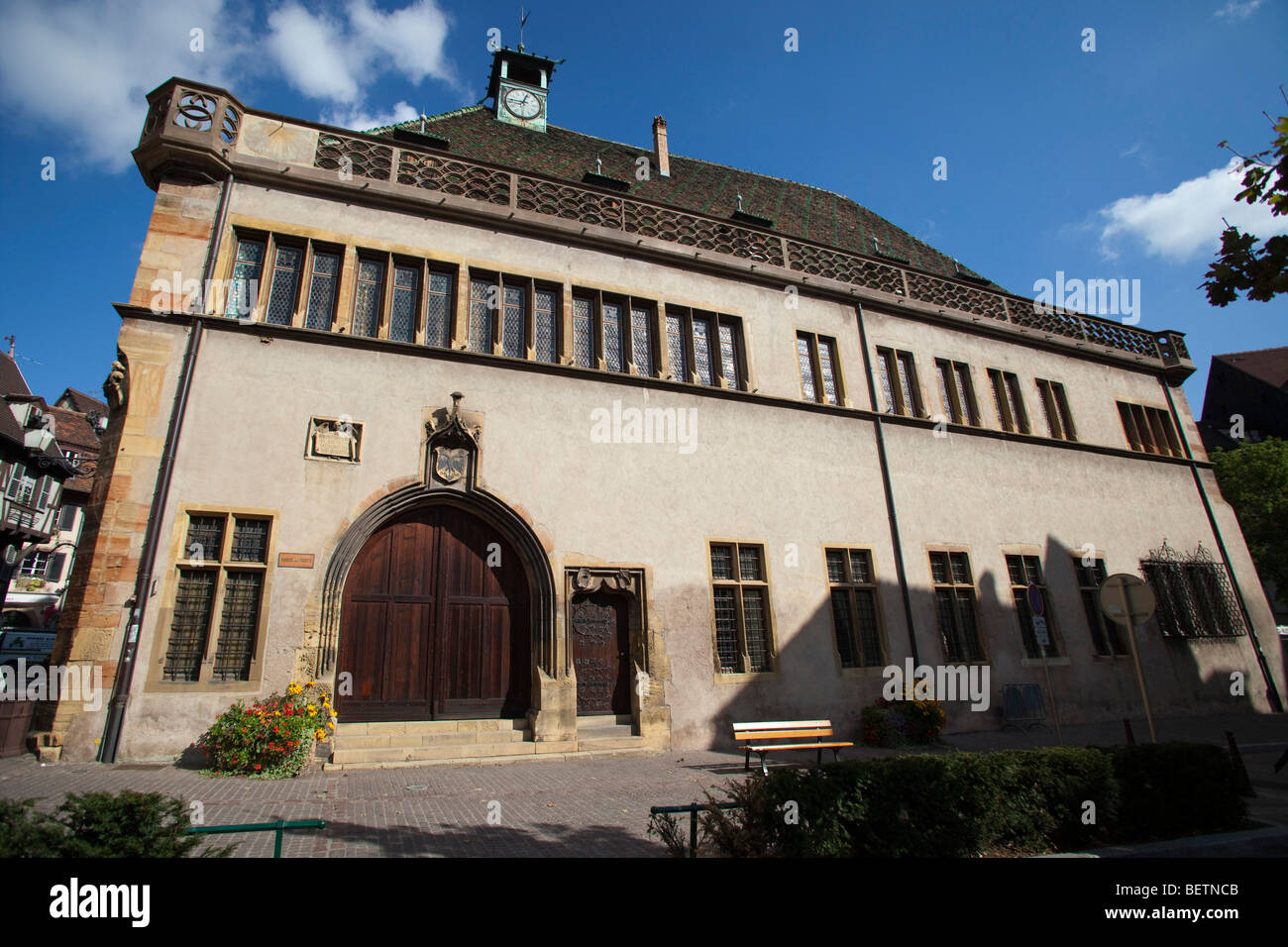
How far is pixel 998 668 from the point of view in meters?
14.6

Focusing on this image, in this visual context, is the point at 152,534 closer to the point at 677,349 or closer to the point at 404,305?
the point at 404,305

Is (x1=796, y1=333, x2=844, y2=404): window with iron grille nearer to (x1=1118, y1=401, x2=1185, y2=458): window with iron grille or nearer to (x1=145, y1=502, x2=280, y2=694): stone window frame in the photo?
(x1=1118, y1=401, x2=1185, y2=458): window with iron grille

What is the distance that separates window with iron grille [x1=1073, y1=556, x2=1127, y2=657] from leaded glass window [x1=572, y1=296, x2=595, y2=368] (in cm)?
1310

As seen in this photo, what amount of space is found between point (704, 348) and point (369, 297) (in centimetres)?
673

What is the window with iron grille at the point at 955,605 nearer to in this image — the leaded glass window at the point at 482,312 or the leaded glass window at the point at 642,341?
the leaded glass window at the point at 642,341

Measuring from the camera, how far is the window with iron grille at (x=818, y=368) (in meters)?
15.3

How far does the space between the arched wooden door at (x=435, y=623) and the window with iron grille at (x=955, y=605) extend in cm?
900

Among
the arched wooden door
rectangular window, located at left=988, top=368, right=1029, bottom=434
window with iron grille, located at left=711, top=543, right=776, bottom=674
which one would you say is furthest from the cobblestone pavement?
rectangular window, located at left=988, top=368, right=1029, bottom=434

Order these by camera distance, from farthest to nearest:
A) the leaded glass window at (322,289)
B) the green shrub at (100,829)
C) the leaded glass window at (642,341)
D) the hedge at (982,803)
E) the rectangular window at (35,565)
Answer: the rectangular window at (35,565)
the leaded glass window at (642,341)
the leaded glass window at (322,289)
the hedge at (982,803)
the green shrub at (100,829)

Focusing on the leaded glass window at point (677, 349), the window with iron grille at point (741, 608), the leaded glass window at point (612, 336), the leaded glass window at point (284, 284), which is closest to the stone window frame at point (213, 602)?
the leaded glass window at point (284, 284)

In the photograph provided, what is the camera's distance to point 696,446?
13297 millimetres

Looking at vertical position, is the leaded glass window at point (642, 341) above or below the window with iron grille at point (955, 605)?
above
